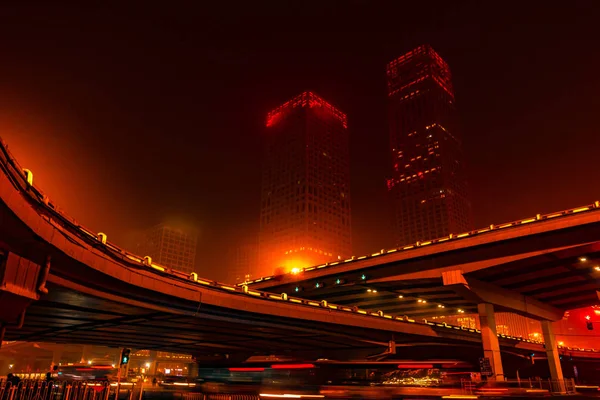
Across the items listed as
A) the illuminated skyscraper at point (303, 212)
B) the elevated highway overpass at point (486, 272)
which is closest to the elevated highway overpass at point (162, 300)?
the elevated highway overpass at point (486, 272)

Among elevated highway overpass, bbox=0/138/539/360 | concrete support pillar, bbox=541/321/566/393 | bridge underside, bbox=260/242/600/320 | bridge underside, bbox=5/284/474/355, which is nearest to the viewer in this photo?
elevated highway overpass, bbox=0/138/539/360

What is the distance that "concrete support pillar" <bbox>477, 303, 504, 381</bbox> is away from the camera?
5266 centimetres

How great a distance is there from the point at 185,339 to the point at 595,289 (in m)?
Answer: 62.7

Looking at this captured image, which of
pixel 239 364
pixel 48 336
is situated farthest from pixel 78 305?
pixel 239 364

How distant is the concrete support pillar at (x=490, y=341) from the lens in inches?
2073

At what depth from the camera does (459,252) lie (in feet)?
170

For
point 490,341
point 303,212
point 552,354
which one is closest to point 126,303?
point 490,341

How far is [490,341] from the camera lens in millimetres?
54750

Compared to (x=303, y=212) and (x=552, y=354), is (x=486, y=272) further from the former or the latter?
(x=303, y=212)

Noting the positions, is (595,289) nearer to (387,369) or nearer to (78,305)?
(387,369)

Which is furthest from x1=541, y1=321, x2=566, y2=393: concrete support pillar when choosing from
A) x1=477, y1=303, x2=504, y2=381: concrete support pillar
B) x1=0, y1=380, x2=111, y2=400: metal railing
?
x1=0, y1=380, x2=111, y2=400: metal railing

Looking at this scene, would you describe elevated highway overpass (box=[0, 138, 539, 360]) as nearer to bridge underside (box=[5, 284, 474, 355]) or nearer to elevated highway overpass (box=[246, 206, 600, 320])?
bridge underside (box=[5, 284, 474, 355])

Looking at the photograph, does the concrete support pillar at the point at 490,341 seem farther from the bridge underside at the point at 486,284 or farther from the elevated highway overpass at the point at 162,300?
the bridge underside at the point at 486,284

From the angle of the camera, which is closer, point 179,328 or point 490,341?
point 179,328
